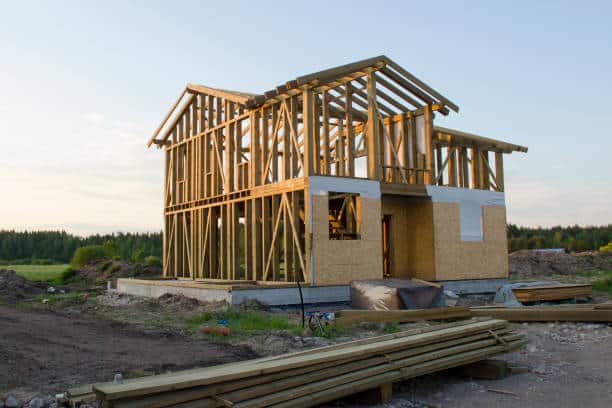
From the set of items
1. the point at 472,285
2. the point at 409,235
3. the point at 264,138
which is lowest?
the point at 472,285

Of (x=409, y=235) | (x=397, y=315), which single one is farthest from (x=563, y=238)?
(x=397, y=315)

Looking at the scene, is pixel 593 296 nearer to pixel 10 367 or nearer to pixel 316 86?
pixel 316 86

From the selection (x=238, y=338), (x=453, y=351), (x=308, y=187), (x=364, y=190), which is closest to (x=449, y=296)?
(x=364, y=190)

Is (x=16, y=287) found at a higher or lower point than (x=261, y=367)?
lower

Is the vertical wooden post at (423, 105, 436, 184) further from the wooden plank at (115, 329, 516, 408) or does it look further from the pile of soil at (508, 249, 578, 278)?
the pile of soil at (508, 249, 578, 278)

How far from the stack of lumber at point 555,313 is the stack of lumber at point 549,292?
2329 millimetres

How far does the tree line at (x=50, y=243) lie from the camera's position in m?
63.6

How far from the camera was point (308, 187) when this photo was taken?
1458 cm

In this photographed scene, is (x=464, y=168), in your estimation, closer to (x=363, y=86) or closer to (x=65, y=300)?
(x=363, y=86)

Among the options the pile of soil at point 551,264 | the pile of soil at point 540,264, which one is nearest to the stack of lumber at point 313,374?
the pile of soil at point 551,264

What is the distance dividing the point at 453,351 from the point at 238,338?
3.92 meters

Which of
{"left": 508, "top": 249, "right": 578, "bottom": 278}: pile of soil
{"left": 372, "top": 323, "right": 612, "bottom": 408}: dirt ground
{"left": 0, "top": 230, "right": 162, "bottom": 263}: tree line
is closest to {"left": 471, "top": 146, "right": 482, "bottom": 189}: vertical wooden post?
{"left": 508, "top": 249, "right": 578, "bottom": 278}: pile of soil

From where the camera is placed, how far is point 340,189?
15.2m

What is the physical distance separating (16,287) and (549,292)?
1815 centimetres
